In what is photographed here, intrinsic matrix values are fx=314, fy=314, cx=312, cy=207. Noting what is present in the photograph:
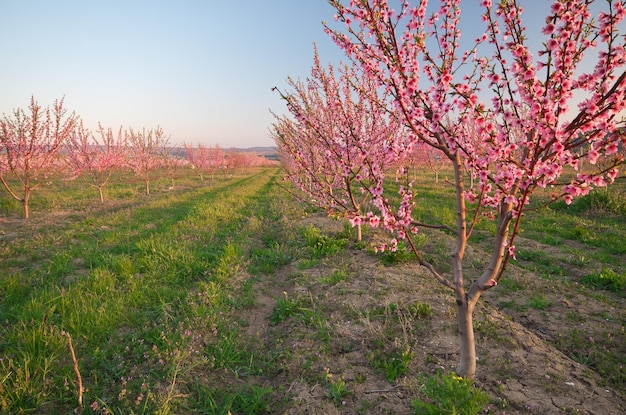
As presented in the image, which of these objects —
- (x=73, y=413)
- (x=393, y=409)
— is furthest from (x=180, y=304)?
(x=393, y=409)

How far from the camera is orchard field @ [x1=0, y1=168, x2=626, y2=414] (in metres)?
3.13

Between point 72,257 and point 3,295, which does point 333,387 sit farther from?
point 72,257

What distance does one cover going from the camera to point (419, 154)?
29203 mm

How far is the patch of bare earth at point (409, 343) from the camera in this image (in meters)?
3.14

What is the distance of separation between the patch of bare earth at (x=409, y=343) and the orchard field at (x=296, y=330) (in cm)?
2

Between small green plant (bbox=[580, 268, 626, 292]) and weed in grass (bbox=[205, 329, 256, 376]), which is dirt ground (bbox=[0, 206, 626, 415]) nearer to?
weed in grass (bbox=[205, 329, 256, 376])

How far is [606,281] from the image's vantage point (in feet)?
19.2

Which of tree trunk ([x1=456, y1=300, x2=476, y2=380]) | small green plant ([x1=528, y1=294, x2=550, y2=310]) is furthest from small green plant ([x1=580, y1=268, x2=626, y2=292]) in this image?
tree trunk ([x1=456, y1=300, x2=476, y2=380])

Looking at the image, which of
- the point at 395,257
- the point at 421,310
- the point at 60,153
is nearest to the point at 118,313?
the point at 421,310

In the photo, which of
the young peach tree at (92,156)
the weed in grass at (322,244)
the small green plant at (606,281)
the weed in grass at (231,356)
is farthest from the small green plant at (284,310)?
the young peach tree at (92,156)

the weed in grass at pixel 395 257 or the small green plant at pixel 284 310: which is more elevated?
the weed in grass at pixel 395 257

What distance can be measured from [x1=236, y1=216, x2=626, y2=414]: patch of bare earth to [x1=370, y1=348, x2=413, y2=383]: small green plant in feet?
0.14

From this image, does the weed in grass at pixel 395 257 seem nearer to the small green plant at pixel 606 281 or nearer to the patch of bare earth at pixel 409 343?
the patch of bare earth at pixel 409 343

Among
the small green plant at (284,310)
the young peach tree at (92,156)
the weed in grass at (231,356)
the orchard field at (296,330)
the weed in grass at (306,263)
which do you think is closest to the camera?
the orchard field at (296,330)
